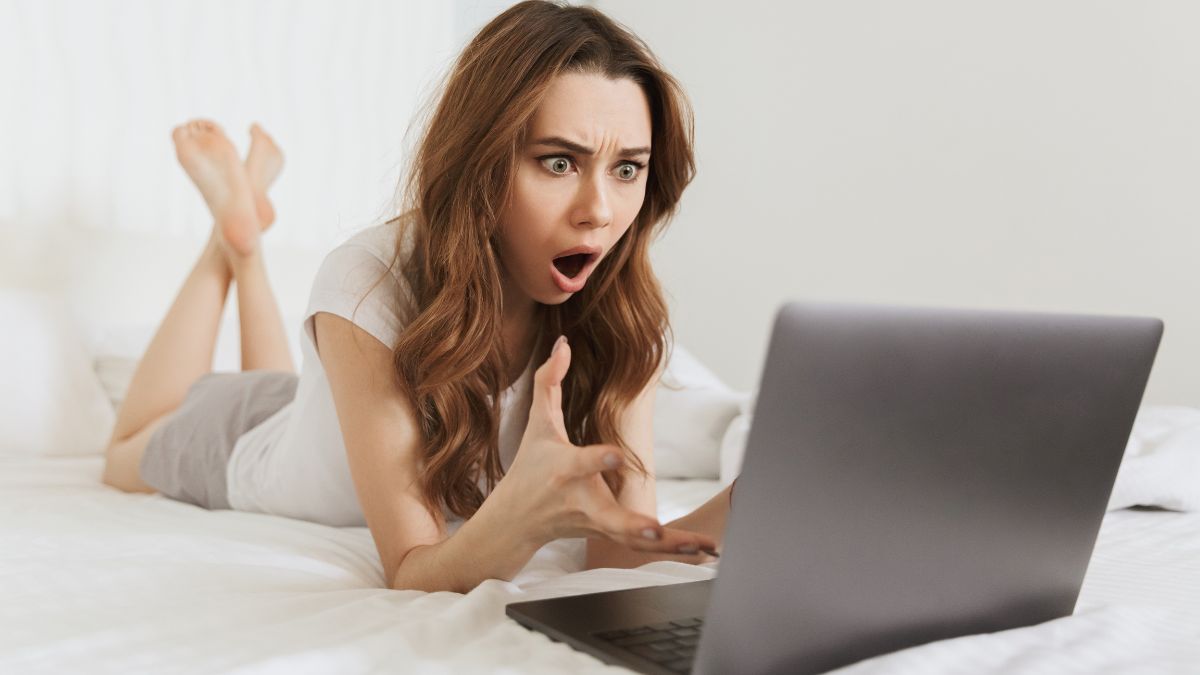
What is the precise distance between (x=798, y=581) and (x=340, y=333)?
652mm

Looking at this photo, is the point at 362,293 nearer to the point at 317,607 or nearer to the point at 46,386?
the point at 317,607

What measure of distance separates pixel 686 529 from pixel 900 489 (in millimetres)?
447

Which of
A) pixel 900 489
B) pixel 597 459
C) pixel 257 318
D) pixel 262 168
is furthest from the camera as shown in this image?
pixel 262 168

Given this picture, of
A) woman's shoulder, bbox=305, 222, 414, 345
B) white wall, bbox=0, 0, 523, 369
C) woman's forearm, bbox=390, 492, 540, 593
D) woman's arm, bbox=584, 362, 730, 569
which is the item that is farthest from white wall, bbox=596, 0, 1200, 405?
woman's forearm, bbox=390, 492, 540, 593

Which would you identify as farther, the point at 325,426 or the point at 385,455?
the point at 325,426

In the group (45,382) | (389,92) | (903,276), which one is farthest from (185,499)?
(903,276)

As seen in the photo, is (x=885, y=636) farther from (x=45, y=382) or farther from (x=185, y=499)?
(x=45, y=382)

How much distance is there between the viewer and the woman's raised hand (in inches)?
31.4

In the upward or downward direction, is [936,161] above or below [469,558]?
above

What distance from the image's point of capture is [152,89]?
101 inches

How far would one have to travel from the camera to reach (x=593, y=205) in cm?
114

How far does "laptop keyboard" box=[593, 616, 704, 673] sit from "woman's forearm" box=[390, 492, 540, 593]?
0.57 ft

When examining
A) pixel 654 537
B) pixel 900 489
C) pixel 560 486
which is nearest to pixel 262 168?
pixel 560 486

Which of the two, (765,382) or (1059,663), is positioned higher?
(765,382)
